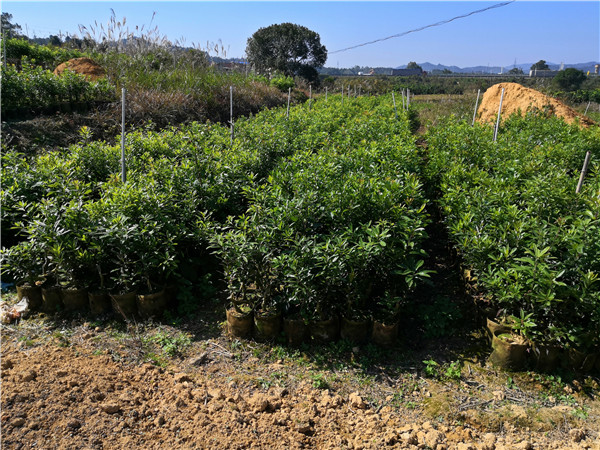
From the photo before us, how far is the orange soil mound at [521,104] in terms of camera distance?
44.6ft

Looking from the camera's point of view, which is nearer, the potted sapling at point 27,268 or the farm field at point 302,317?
the farm field at point 302,317

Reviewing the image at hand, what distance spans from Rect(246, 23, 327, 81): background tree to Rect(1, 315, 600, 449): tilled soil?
35790 mm

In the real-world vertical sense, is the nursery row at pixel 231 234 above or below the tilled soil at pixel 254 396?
above

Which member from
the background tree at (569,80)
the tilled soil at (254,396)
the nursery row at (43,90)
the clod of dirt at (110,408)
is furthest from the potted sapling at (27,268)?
the background tree at (569,80)

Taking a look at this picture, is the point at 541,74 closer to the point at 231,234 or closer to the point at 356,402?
the point at 231,234

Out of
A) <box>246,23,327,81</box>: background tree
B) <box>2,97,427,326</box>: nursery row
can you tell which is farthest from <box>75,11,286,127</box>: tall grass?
<box>246,23,327,81</box>: background tree

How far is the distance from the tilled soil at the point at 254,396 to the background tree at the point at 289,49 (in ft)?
117

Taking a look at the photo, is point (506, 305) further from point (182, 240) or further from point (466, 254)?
point (182, 240)

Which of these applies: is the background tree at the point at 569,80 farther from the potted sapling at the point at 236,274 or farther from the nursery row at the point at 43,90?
the potted sapling at the point at 236,274

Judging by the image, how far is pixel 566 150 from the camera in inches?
257

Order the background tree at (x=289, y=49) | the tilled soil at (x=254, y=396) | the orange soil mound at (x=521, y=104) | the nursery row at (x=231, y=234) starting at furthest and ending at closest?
1. the background tree at (x=289, y=49)
2. the orange soil mound at (x=521, y=104)
3. the nursery row at (x=231, y=234)
4. the tilled soil at (x=254, y=396)

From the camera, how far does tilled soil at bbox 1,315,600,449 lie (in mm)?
2430

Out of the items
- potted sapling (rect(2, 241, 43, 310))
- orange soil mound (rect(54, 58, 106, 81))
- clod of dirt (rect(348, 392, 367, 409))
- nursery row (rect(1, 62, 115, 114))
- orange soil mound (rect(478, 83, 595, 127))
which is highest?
orange soil mound (rect(54, 58, 106, 81))

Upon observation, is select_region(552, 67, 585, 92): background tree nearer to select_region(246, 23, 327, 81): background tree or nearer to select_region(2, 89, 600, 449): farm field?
select_region(246, 23, 327, 81): background tree
